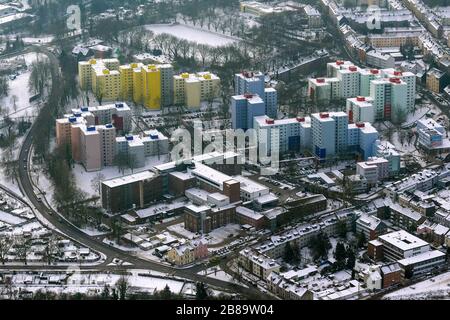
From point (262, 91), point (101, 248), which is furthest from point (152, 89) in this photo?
point (101, 248)

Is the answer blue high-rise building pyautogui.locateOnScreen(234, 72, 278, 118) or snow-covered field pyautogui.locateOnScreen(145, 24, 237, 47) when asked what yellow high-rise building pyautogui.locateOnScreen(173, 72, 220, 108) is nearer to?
blue high-rise building pyautogui.locateOnScreen(234, 72, 278, 118)

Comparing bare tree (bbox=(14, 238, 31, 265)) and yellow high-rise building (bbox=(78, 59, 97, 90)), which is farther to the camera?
yellow high-rise building (bbox=(78, 59, 97, 90))

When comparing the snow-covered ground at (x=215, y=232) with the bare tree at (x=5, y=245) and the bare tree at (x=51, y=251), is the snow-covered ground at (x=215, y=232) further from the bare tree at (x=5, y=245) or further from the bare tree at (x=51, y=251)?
the bare tree at (x=5, y=245)

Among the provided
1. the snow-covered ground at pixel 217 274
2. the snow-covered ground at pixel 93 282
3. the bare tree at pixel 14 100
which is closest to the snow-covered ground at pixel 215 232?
the snow-covered ground at pixel 217 274

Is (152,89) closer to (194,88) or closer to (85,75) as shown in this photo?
(194,88)

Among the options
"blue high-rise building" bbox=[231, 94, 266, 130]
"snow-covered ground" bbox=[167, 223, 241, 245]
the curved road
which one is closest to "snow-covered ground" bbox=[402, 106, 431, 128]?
"blue high-rise building" bbox=[231, 94, 266, 130]
